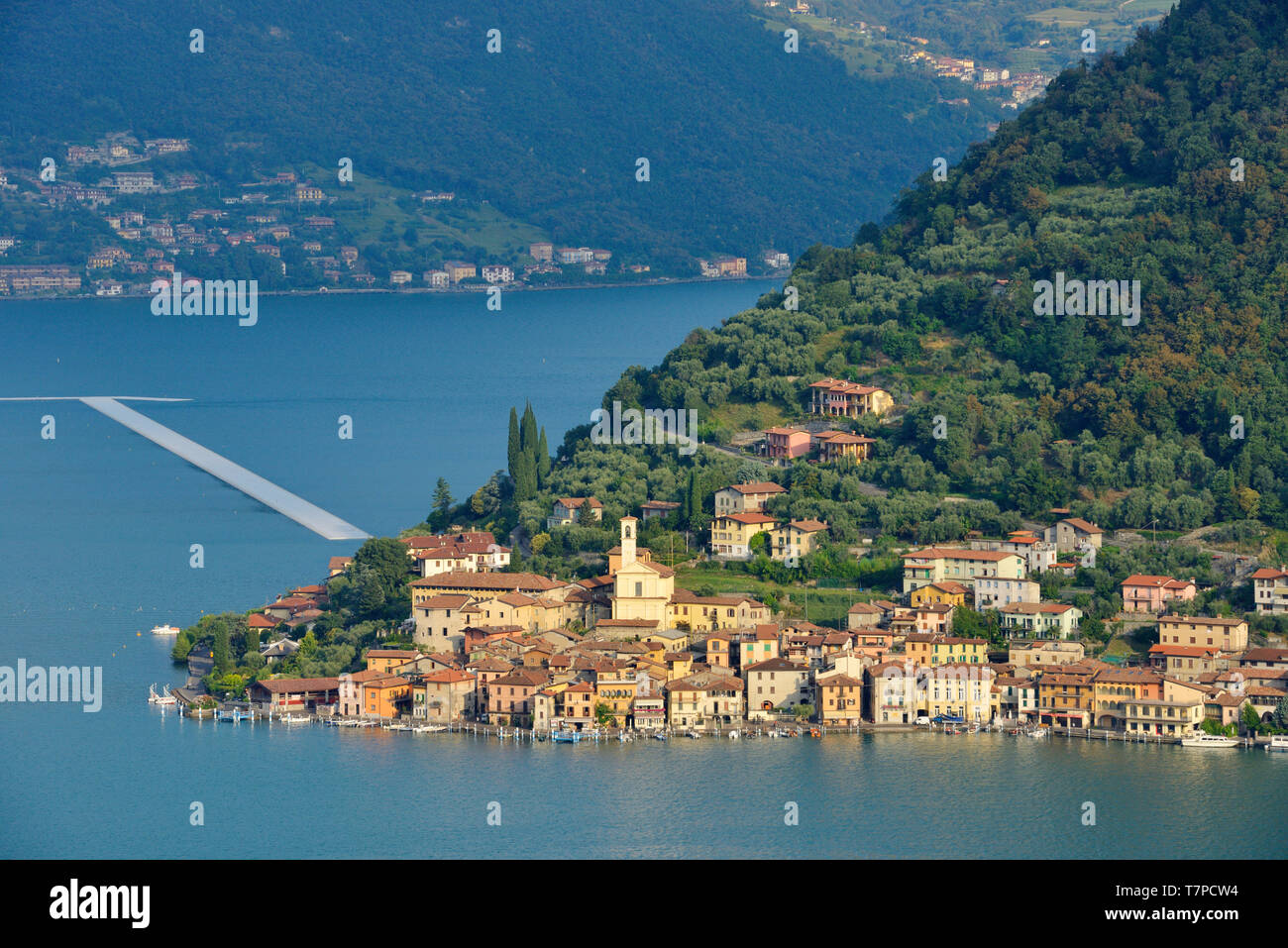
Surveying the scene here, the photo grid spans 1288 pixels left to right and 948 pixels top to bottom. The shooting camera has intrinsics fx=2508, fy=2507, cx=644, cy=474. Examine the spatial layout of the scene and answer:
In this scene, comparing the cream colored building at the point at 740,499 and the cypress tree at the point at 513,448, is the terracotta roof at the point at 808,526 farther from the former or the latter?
the cypress tree at the point at 513,448

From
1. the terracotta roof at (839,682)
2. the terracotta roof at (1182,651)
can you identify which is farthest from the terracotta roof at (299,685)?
the terracotta roof at (1182,651)

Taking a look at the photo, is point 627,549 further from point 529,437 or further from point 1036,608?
point 529,437

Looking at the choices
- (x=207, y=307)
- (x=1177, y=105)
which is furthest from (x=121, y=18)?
(x=1177, y=105)

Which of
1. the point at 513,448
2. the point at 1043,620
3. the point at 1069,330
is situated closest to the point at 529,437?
the point at 513,448

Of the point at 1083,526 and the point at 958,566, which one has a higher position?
the point at 1083,526

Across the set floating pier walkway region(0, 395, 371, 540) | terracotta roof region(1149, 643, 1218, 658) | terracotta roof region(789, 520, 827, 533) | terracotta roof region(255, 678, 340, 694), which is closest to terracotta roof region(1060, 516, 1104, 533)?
terracotta roof region(789, 520, 827, 533)
